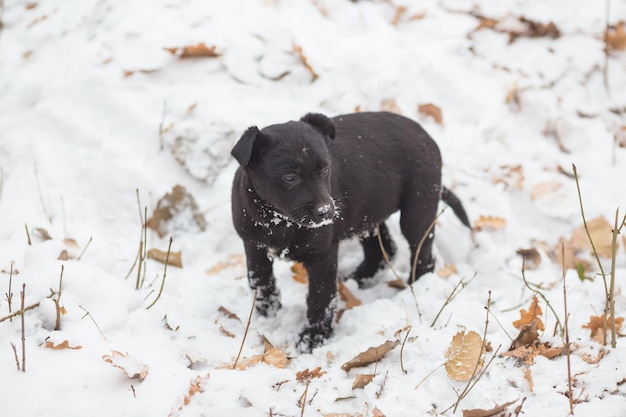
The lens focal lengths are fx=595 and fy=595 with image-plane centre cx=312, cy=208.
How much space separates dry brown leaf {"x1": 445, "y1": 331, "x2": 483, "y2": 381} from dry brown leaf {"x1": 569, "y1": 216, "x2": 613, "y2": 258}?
2083 millimetres

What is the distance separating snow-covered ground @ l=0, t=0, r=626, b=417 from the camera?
9.27 ft

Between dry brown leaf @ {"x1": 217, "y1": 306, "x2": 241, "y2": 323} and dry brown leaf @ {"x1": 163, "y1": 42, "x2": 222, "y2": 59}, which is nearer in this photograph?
dry brown leaf @ {"x1": 217, "y1": 306, "x2": 241, "y2": 323}

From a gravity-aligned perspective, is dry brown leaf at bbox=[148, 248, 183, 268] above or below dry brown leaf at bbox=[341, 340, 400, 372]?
below

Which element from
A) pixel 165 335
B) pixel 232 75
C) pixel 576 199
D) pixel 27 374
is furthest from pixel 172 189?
pixel 576 199

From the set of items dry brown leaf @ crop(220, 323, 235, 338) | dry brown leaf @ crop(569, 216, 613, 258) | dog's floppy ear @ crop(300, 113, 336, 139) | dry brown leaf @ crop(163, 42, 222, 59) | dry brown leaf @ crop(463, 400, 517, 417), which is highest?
dog's floppy ear @ crop(300, 113, 336, 139)

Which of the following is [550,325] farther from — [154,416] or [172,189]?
[172,189]

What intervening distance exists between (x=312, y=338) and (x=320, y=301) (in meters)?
0.24

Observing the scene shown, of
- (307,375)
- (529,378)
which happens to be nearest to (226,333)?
(307,375)

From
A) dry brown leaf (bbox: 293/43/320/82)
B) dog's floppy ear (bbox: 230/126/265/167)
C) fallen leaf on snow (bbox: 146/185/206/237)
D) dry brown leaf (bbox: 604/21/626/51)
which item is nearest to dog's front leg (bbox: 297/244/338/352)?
dog's floppy ear (bbox: 230/126/265/167)

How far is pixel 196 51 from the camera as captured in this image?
551cm

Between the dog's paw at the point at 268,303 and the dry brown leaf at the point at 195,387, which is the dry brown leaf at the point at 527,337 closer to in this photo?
the dog's paw at the point at 268,303

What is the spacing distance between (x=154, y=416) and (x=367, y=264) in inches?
93.3

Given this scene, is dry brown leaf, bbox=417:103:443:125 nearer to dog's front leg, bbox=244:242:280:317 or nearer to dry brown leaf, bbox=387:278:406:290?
dry brown leaf, bbox=387:278:406:290

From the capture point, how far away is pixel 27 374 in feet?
8.50
